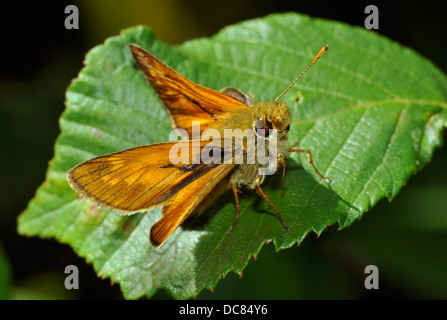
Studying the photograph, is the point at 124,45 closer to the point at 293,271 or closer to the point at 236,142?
the point at 236,142

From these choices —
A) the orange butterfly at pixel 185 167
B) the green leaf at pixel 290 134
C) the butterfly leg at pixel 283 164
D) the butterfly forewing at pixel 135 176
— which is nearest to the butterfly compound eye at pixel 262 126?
the orange butterfly at pixel 185 167

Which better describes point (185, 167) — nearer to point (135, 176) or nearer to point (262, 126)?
point (135, 176)

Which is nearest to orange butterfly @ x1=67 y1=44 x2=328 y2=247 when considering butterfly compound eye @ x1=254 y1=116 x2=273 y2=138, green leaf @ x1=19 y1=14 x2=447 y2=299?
butterfly compound eye @ x1=254 y1=116 x2=273 y2=138

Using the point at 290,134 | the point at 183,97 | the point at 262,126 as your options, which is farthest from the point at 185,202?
the point at 290,134

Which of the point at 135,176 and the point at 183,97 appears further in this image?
the point at 183,97

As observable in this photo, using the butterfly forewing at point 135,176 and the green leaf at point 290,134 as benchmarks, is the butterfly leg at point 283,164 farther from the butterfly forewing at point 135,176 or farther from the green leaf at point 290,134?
the butterfly forewing at point 135,176
